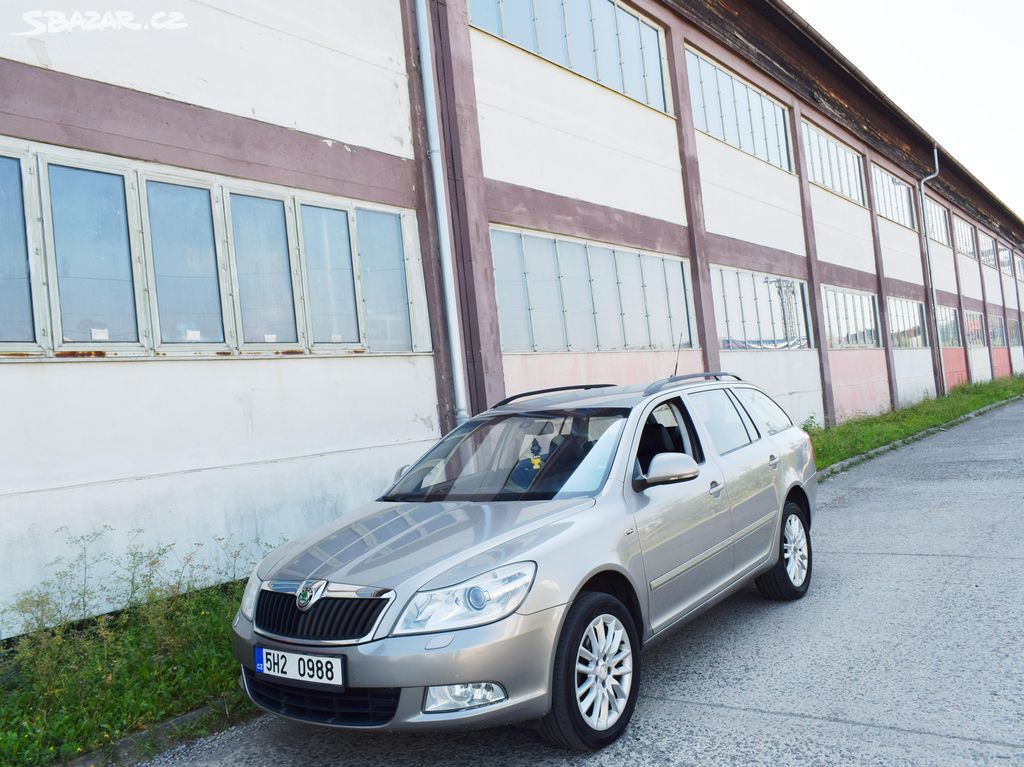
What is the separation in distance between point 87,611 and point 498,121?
304 inches

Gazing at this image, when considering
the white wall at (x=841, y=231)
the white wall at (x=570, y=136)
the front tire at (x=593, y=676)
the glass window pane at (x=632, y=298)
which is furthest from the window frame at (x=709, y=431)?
the white wall at (x=841, y=231)

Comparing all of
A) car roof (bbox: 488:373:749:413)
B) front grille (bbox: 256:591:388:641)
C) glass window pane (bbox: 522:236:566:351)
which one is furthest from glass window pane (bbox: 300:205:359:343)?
front grille (bbox: 256:591:388:641)

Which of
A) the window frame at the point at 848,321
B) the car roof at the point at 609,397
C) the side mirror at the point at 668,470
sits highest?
the window frame at the point at 848,321

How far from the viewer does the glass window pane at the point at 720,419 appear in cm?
575

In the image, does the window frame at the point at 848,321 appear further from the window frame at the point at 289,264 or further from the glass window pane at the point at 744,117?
the window frame at the point at 289,264

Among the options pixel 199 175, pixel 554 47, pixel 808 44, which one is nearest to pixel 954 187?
pixel 808 44

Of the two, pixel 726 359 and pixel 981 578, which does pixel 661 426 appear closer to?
pixel 981 578

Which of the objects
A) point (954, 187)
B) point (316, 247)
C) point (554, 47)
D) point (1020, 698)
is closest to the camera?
point (1020, 698)

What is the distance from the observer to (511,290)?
454 inches

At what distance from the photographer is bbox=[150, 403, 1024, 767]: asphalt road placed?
3881 millimetres

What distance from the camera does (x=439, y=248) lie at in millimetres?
10398

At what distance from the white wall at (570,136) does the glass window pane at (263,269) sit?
339 cm

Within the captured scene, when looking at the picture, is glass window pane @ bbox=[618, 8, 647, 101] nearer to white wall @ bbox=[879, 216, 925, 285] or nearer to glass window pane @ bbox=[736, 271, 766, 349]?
glass window pane @ bbox=[736, 271, 766, 349]

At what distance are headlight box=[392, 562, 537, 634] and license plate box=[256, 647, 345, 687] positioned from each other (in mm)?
328
